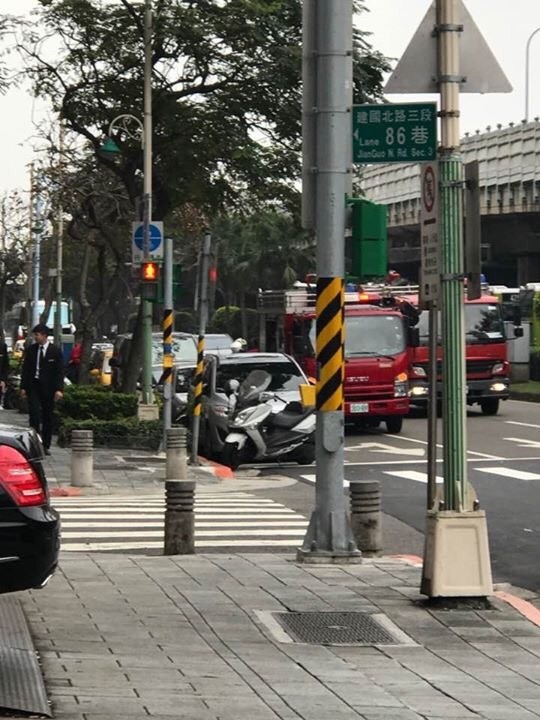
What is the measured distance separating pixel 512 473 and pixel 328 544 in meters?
9.03

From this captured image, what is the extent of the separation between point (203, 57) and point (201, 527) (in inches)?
582

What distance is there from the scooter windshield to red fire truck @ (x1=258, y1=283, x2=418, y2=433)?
214 inches

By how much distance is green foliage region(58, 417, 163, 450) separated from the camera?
25103 mm

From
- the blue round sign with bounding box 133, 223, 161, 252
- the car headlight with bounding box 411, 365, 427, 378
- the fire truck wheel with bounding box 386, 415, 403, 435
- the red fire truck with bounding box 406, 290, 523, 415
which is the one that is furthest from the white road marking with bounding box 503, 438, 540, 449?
the blue round sign with bounding box 133, 223, 161, 252

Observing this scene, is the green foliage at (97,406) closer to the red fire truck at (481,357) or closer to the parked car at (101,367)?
the red fire truck at (481,357)

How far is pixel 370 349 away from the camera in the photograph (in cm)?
2997

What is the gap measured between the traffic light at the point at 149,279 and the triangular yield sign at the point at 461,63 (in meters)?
15.5

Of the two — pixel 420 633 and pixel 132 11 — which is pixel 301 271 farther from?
pixel 420 633

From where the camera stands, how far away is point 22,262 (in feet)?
223

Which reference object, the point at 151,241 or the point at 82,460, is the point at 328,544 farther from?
the point at 151,241

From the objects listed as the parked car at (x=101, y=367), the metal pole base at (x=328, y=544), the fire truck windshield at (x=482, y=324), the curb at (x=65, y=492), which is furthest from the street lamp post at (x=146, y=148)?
the metal pole base at (x=328, y=544)

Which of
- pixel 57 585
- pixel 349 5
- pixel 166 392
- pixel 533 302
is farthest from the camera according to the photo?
pixel 533 302

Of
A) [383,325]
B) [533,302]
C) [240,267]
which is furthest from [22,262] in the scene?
[383,325]

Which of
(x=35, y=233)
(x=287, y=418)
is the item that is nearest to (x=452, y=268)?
(x=287, y=418)
